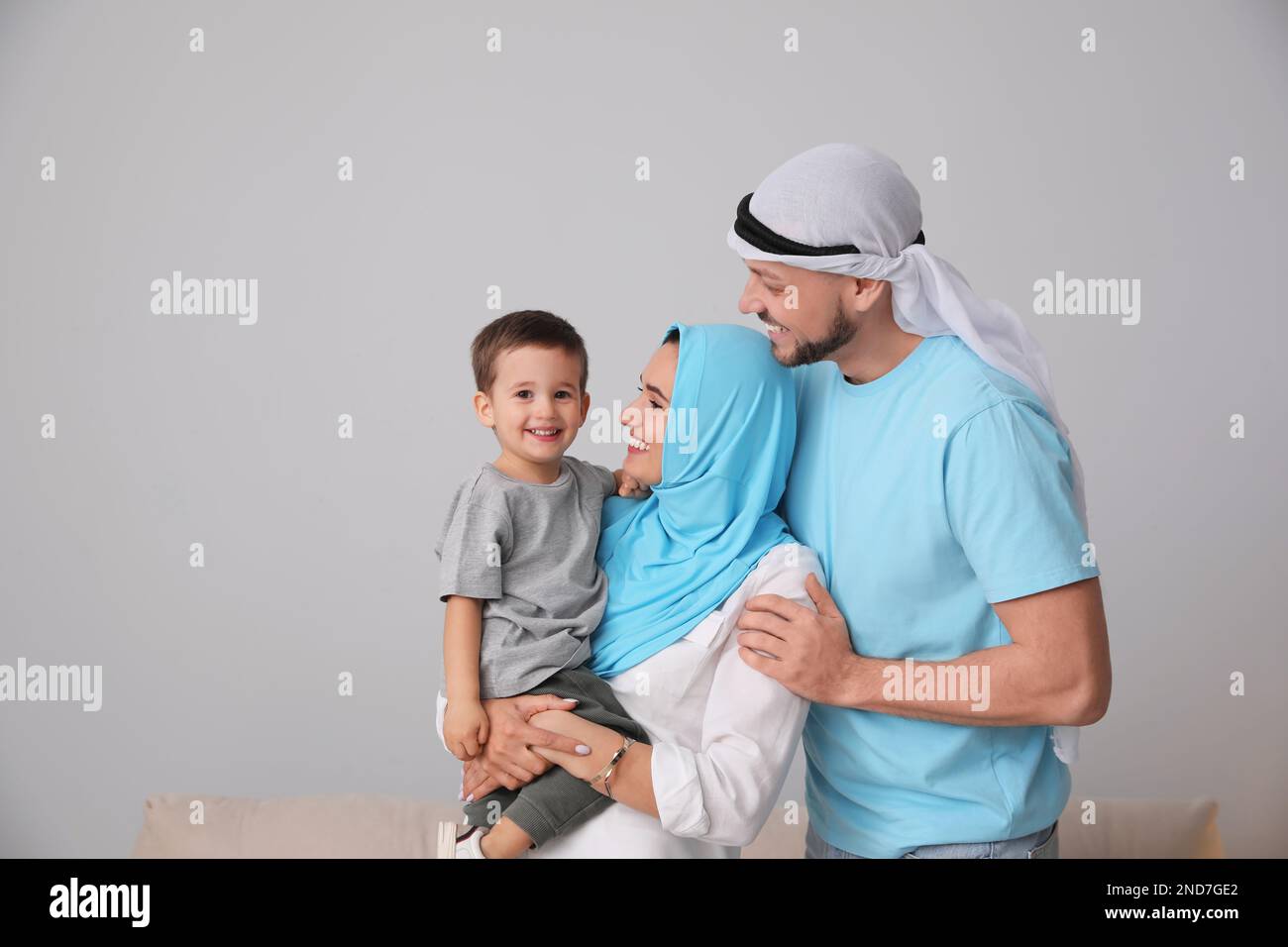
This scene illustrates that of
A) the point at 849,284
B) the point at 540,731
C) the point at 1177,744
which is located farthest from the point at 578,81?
the point at 1177,744

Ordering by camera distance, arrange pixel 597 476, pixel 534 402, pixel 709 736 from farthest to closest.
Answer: pixel 597 476
pixel 534 402
pixel 709 736

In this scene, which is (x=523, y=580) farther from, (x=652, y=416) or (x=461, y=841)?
(x=461, y=841)

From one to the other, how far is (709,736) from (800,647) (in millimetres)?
252

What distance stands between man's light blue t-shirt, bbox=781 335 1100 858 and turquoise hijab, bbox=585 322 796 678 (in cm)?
12

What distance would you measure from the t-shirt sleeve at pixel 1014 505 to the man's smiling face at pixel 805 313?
339mm

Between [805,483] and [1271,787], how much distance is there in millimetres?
3377

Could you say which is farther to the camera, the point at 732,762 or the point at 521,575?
the point at 521,575

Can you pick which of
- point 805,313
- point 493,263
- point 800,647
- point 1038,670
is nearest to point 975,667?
point 1038,670

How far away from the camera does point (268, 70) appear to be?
463cm

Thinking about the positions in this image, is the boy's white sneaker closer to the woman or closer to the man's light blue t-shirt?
the woman

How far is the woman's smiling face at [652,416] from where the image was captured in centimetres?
252

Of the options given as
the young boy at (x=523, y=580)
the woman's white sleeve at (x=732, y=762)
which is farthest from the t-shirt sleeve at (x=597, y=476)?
the woman's white sleeve at (x=732, y=762)

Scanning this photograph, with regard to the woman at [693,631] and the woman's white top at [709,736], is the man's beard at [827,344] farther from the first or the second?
the woman's white top at [709,736]

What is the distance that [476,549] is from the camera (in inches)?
97.9
